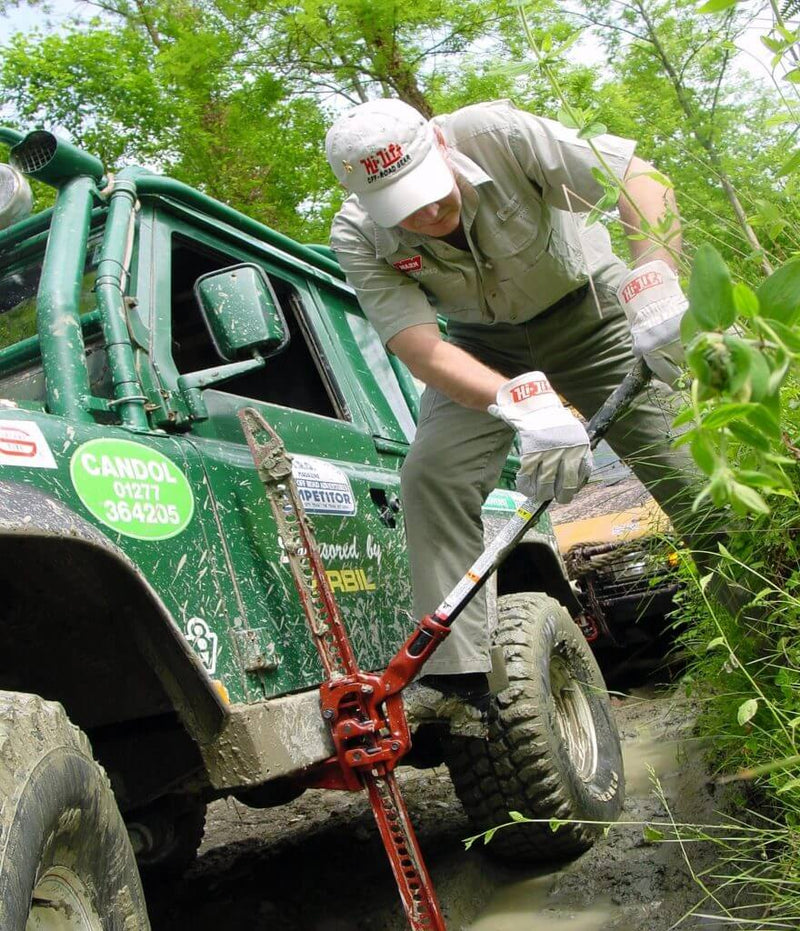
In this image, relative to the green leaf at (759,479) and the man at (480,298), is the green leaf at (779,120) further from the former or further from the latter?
the man at (480,298)

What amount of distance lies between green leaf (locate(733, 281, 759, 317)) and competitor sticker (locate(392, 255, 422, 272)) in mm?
2080

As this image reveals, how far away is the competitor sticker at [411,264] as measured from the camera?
2801mm

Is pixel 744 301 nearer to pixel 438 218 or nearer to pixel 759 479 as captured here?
pixel 759 479

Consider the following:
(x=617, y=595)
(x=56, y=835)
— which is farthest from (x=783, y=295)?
(x=617, y=595)

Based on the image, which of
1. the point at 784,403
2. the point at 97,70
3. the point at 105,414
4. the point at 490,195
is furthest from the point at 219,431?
the point at 97,70

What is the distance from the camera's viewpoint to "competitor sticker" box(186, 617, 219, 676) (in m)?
2.18

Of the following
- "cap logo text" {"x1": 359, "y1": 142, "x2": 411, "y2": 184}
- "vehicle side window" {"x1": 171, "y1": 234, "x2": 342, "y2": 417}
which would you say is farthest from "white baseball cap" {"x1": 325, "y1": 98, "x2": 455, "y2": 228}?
"vehicle side window" {"x1": 171, "y1": 234, "x2": 342, "y2": 417}

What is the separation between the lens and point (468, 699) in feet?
9.37

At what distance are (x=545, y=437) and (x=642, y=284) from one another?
15.5 inches

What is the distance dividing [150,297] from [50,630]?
2.95 feet

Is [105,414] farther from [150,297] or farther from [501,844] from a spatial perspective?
[501,844]

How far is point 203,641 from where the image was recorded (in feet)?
7.25

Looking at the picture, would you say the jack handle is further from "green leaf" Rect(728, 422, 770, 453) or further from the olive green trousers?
"green leaf" Rect(728, 422, 770, 453)

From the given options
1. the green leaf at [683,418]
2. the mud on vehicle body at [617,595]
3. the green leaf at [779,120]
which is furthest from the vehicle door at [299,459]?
the mud on vehicle body at [617,595]
